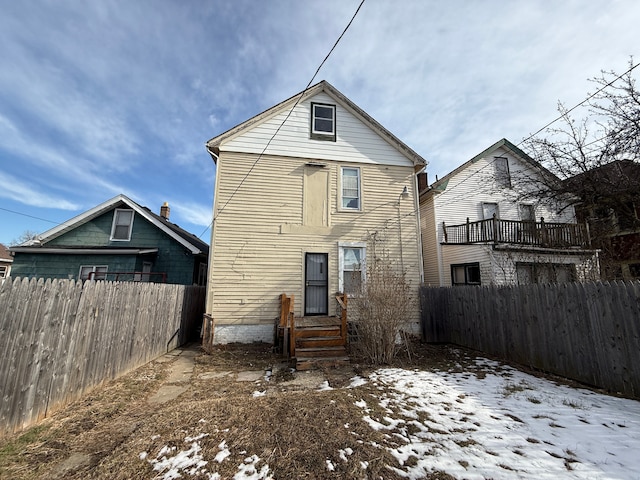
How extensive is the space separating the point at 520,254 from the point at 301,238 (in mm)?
10895

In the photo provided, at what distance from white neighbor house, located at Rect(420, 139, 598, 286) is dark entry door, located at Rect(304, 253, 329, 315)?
7.63m

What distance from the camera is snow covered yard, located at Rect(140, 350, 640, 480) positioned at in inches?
104

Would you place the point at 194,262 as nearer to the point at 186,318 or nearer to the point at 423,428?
the point at 186,318

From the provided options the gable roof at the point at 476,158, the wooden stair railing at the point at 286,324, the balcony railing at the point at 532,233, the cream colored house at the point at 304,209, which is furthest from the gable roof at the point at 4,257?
the balcony railing at the point at 532,233

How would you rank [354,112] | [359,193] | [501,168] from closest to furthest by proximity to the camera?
1. [359,193]
2. [354,112]
3. [501,168]

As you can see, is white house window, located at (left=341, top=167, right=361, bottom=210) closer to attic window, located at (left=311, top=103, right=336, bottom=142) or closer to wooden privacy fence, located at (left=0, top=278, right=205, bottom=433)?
attic window, located at (left=311, top=103, right=336, bottom=142)

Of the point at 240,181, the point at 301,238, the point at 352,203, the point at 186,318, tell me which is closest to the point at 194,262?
the point at 186,318

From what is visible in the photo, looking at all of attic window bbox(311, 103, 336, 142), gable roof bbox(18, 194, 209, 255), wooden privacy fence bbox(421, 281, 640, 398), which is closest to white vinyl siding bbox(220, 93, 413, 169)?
attic window bbox(311, 103, 336, 142)

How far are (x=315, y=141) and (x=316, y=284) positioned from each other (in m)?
5.21

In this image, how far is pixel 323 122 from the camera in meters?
10.5

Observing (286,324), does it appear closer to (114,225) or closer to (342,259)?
(342,259)

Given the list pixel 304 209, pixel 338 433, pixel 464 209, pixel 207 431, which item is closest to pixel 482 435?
pixel 338 433

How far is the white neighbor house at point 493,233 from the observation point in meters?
12.9

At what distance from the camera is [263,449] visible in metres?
2.97
